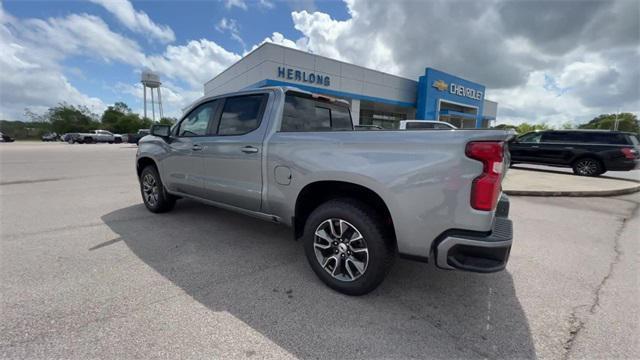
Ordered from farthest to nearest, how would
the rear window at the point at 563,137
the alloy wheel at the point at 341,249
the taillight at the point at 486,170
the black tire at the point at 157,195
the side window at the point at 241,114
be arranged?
the rear window at the point at 563,137 → the black tire at the point at 157,195 → the side window at the point at 241,114 → the alloy wheel at the point at 341,249 → the taillight at the point at 486,170

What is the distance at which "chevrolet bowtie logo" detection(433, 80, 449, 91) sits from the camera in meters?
26.7

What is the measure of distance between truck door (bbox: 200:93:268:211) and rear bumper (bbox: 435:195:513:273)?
1935 millimetres

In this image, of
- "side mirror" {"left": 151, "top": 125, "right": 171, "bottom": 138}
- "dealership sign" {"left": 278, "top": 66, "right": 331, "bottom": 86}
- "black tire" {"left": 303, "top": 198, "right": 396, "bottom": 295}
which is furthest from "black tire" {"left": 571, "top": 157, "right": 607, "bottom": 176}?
"dealership sign" {"left": 278, "top": 66, "right": 331, "bottom": 86}

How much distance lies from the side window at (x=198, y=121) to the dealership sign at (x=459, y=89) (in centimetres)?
2681

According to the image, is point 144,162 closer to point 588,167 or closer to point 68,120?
point 588,167

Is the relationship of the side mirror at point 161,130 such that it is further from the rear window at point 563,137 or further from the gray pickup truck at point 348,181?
the rear window at point 563,137

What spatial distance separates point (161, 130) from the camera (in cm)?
441

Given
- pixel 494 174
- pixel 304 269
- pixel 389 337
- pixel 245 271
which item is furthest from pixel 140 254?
pixel 494 174

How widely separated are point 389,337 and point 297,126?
2.25m

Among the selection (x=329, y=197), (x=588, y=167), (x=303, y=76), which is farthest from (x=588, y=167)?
(x=303, y=76)

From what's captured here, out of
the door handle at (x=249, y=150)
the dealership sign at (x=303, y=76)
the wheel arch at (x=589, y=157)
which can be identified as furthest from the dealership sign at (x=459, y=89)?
the door handle at (x=249, y=150)

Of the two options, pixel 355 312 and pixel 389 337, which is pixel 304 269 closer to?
pixel 355 312

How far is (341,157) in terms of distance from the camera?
245 centimetres

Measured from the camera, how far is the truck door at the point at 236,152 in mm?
3141
